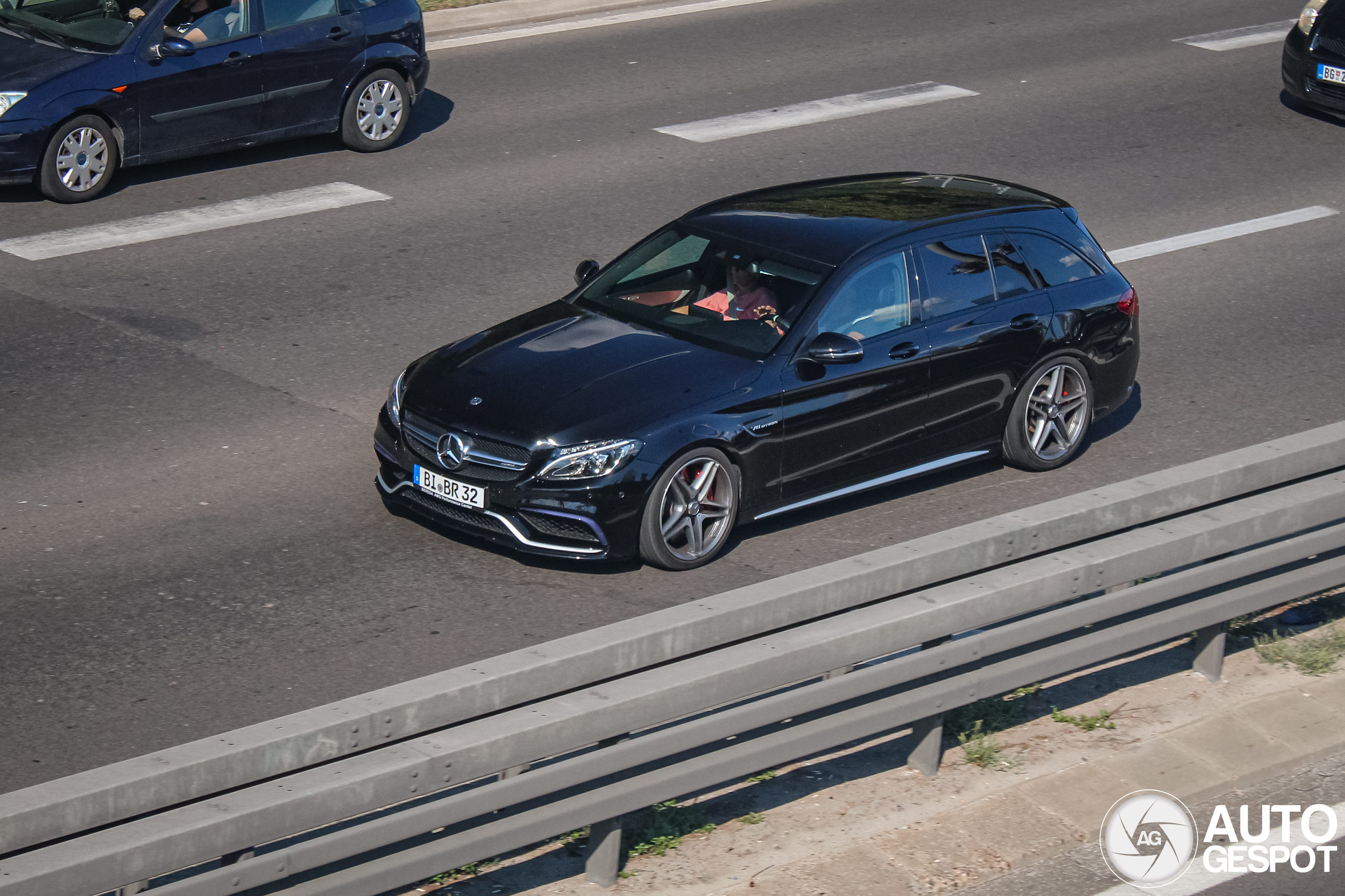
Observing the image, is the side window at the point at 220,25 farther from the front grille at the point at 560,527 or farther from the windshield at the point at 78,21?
the front grille at the point at 560,527

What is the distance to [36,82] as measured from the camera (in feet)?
40.9

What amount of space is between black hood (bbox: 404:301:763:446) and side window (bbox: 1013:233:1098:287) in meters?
2.04

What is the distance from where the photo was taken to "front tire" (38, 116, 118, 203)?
1262 centimetres

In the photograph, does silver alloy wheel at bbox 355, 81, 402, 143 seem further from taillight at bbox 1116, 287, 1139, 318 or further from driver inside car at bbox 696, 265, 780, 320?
taillight at bbox 1116, 287, 1139, 318

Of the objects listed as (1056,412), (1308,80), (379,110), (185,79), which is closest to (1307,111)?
(1308,80)

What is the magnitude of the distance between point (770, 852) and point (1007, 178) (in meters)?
9.73

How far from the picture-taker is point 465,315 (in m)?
11.1

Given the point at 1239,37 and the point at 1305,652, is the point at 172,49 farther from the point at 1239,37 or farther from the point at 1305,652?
the point at 1239,37

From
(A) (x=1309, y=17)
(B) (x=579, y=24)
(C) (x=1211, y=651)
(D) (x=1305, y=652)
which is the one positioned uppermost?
A: (B) (x=579, y=24)

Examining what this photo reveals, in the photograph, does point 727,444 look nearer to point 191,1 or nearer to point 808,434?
point 808,434

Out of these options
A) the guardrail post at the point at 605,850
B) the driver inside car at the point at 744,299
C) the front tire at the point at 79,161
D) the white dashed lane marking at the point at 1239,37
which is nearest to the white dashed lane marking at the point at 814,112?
the white dashed lane marking at the point at 1239,37

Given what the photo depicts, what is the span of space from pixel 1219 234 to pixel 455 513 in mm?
7999

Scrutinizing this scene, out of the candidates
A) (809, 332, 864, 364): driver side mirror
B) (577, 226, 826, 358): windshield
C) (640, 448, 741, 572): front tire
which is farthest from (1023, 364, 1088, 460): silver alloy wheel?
(640, 448, 741, 572): front tire

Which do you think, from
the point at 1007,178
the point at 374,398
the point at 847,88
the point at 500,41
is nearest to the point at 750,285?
the point at 374,398
